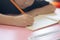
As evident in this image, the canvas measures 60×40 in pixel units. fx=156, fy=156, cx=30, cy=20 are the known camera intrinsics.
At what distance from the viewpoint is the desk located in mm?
622

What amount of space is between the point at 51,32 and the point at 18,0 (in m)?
0.30

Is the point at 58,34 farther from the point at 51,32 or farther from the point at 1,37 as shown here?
the point at 1,37

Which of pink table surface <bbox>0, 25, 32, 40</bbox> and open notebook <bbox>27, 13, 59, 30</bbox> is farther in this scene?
open notebook <bbox>27, 13, 59, 30</bbox>

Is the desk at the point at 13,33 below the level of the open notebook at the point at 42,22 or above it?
below

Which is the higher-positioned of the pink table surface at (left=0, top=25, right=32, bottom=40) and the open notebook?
the open notebook

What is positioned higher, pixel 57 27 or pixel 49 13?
pixel 49 13

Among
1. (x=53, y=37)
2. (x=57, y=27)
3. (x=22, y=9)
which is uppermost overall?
(x=22, y=9)

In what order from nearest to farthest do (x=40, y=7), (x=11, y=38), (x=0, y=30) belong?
(x=11, y=38) → (x=0, y=30) → (x=40, y=7)

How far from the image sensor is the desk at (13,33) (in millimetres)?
622

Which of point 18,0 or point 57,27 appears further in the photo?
point 18,0

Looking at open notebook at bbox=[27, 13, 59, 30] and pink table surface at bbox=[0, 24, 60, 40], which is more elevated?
open notebook at bbox=[27, 13, 59, 30]

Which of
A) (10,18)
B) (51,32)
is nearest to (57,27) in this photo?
(51,32)

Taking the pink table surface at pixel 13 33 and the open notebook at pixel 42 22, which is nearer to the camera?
the pink table surface at pixel 13 33

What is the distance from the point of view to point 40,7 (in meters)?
1.00
